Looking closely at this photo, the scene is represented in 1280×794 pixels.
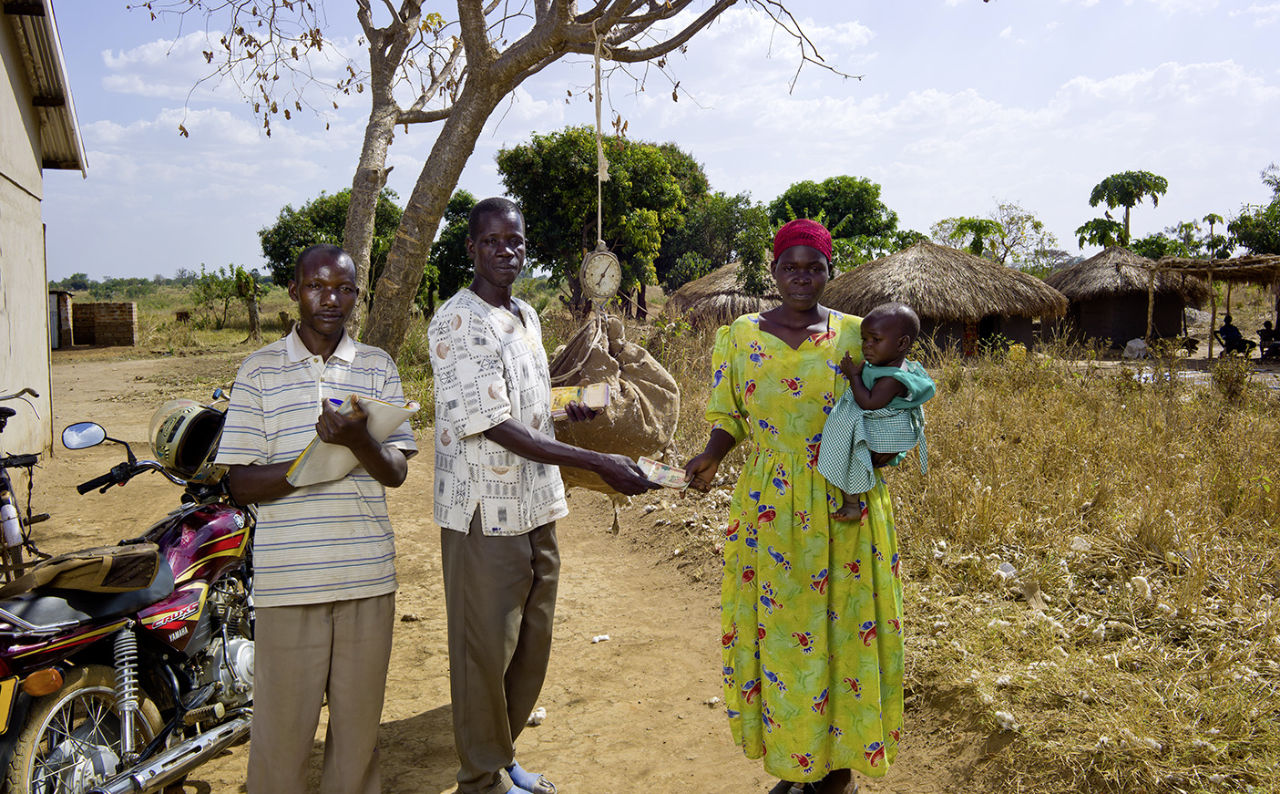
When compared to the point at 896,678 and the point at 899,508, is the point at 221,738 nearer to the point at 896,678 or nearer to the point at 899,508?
the point at 896,678

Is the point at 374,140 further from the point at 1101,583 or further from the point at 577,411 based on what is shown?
the point at 1101,583

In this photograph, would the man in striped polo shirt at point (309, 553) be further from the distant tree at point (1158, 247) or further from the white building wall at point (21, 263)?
the distant tree at point (1158, 247)

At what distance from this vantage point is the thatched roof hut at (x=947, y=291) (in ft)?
56.7

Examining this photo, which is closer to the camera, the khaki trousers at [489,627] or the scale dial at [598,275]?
the khaki trousers at [489,627]

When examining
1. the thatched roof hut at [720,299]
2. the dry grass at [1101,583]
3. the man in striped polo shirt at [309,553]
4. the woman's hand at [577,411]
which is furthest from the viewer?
the thatched roof hut at [720,299]

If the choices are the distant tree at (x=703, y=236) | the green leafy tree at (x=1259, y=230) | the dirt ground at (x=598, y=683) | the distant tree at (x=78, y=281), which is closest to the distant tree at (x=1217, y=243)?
the green leafy tree at (x=1259, y=230)

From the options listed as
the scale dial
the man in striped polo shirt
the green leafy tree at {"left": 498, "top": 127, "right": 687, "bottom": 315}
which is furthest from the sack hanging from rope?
the green leafy tree at {"left": 498, "top": 127, "right": 687, "bottom": 315}

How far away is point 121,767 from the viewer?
2.39 m

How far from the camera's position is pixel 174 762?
2424mm

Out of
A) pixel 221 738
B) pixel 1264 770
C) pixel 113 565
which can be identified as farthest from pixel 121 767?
pixel 1264 770

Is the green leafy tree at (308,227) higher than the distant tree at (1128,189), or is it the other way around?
the distant tree at (1128,189)

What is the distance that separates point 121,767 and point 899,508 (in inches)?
160

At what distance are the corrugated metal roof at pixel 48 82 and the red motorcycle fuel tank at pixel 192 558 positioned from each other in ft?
21.9

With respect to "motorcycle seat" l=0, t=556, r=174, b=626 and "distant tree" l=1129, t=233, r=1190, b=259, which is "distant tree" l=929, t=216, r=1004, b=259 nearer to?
"distant tree" l=1129, t=233, r=1190, b=259
